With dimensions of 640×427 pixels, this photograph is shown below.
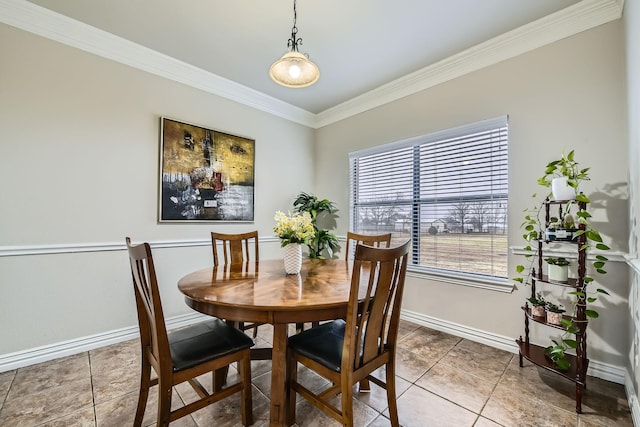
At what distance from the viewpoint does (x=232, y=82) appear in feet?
10.6

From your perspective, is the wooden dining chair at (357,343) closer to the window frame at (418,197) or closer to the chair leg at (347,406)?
the chair leg at (347,406)

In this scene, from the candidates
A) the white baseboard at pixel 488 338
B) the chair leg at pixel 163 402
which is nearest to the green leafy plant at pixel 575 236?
the white baseboard at pixel 488 338

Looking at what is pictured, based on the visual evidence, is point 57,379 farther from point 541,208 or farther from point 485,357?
point 541,208

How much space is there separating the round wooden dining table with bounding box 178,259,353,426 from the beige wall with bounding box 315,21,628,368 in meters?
1.66

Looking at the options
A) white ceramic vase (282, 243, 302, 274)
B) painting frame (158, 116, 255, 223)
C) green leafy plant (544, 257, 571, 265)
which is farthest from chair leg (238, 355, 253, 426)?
green leafy plant (544, 257, 571, 265)

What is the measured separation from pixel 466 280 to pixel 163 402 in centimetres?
257

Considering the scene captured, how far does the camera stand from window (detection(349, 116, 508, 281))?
2.56 m

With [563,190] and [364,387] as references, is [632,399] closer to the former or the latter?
[563,190]

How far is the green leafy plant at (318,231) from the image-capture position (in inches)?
146

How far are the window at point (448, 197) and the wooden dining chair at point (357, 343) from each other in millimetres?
1595

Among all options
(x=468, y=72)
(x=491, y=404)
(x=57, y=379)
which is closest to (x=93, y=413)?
(x=57, y=379)

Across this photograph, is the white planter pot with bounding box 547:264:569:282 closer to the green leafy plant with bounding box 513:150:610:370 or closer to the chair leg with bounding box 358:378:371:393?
the green leafy plant with bounding box 513:150:610:370

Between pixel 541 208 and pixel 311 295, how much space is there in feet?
6.86

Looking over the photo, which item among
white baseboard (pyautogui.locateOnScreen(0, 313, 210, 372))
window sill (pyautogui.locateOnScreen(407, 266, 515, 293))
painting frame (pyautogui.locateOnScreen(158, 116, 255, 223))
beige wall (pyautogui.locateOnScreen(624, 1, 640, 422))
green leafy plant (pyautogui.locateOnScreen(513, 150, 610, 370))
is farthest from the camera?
painting frame (pyautogui.locateOnScreen(158, 116, 255, 223))
